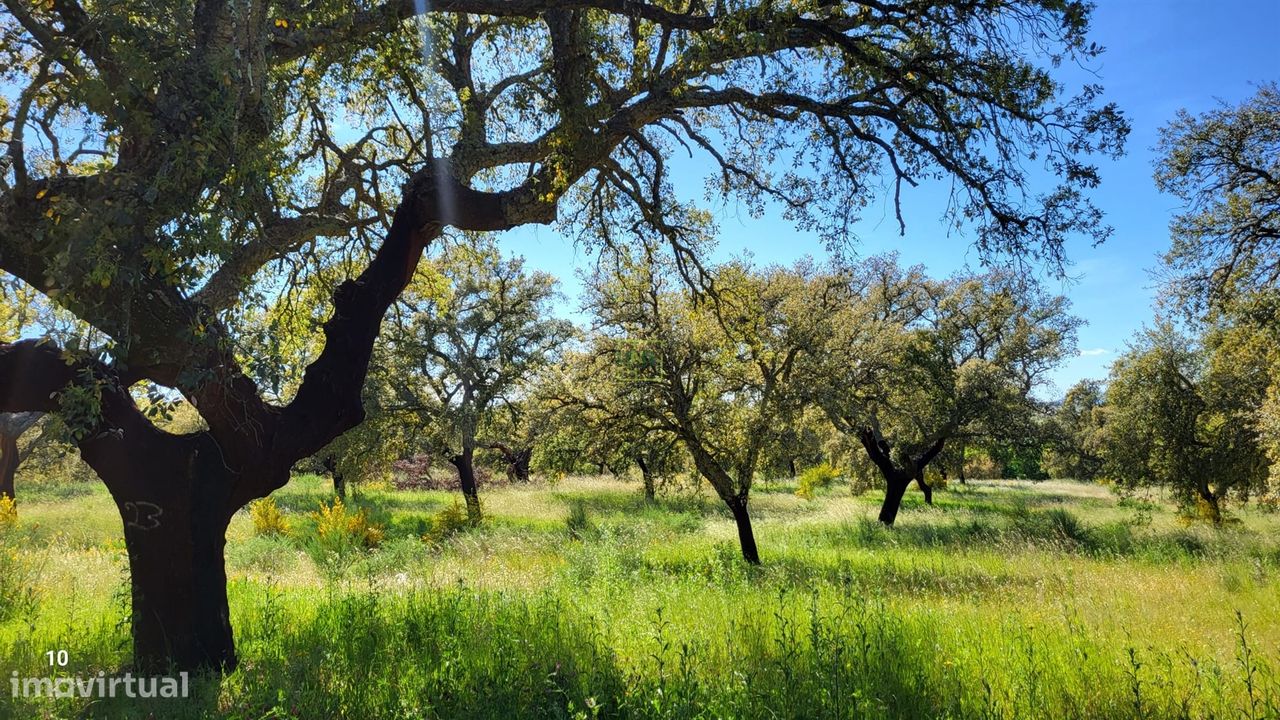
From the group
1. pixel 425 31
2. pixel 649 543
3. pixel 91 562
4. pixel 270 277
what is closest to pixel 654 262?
pixel 425 31

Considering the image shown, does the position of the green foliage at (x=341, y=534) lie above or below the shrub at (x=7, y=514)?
below

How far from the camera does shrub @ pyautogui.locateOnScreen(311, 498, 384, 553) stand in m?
14.0

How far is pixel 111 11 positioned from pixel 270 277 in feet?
20.7

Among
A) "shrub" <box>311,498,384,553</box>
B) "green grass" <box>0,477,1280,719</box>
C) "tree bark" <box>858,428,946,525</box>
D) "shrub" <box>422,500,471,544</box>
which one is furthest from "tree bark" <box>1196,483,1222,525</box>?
"shrub" <box>311,498,384,553</box>

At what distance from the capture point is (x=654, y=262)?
9.27m

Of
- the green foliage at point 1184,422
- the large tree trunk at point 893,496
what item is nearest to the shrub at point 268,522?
the large tree trunk at point 893,496

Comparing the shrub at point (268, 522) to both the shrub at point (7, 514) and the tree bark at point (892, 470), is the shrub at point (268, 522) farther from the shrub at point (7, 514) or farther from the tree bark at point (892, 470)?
the tree bark at point (892, 470)

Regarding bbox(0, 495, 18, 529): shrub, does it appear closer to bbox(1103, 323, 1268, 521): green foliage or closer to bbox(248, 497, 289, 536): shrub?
bbox(248, 497, 289, 536): shrub

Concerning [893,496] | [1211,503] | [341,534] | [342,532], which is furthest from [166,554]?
[1211,503]

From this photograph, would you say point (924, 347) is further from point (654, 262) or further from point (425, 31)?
point (425, 31)

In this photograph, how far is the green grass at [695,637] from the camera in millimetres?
4020

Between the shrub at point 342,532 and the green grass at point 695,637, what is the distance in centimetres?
138

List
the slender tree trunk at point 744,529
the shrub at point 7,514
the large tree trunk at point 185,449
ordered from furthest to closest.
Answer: the shrub at point 7,514, the slender tree trunk at point 744,529, the large tree trunk at point 185,449

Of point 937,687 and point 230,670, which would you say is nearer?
point 937,687
